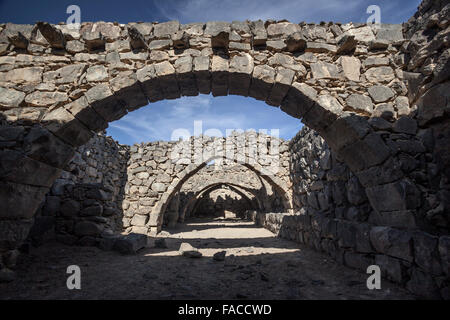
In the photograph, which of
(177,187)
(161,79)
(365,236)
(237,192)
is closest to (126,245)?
(161,79)

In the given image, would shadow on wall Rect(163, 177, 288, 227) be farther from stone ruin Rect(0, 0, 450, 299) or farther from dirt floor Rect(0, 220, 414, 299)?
stone ruin Rect(0, 0, 450, 299)

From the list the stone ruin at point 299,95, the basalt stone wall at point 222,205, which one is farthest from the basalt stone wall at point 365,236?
the basalt stone wall at point 222,205

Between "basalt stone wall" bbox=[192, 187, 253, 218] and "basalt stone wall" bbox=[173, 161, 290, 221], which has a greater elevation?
"basalt stone wall" bbox=[173, 161, 290, 221]

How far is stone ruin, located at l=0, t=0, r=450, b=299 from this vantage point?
7.72 feet

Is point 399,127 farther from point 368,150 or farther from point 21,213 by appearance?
point 21,213

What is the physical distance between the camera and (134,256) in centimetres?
412

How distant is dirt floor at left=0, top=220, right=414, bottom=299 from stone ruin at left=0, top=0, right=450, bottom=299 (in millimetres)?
335

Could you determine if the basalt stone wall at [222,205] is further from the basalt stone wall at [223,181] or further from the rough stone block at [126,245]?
the rough stone block at [126,245]

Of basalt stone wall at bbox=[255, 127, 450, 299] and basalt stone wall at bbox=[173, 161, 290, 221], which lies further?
basalt stone wall at bbox=[173, 161, 290, 221]

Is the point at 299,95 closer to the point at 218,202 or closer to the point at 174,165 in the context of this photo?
the point at 174,165

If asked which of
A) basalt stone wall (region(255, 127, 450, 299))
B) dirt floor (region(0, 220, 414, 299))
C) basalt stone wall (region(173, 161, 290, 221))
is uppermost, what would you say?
basalt stone wall (region(173, 161, 290, 221))

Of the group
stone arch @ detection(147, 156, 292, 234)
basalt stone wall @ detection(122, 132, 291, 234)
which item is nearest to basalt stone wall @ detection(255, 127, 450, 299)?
stone arch @ detection(147, 156, 292, 234)
